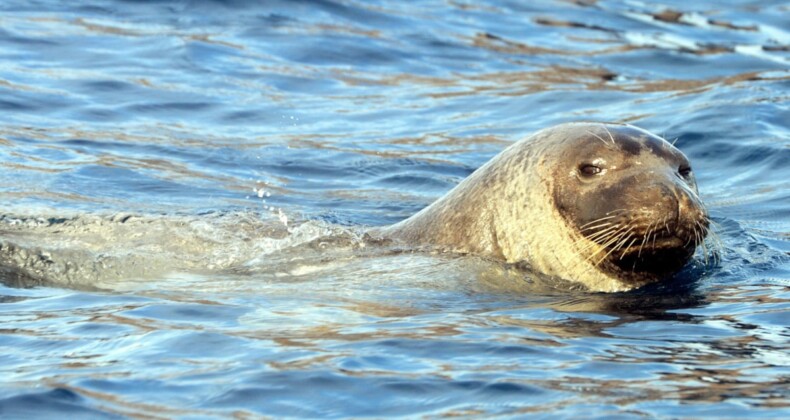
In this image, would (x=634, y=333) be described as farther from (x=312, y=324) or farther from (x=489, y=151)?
(x=489, y=151)

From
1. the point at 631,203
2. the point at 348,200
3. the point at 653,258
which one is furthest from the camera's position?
the point at 348,200

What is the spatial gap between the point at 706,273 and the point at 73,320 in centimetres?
339

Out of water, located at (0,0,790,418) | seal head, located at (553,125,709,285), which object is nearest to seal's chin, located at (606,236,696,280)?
seal head, located at (553,125,709,285)

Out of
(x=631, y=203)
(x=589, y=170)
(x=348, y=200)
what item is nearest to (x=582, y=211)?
(x=589, y=170)

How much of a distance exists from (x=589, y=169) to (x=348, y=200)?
3.36 m

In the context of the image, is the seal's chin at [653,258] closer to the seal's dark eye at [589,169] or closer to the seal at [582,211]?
the seal at [582,211]

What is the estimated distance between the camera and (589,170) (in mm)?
7352

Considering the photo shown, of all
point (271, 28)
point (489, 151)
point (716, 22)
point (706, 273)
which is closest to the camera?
point (706, 273)

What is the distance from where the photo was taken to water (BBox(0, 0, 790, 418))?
5.39m

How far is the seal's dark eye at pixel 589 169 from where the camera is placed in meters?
7.32

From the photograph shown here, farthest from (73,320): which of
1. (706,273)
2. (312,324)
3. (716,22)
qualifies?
(716,22)

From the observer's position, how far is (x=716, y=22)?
1811 cm

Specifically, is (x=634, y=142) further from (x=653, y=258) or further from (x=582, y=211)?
(x=653, y=258)

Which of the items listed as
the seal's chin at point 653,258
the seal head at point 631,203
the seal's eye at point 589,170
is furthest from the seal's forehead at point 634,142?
the seal's chin at point 653,258
